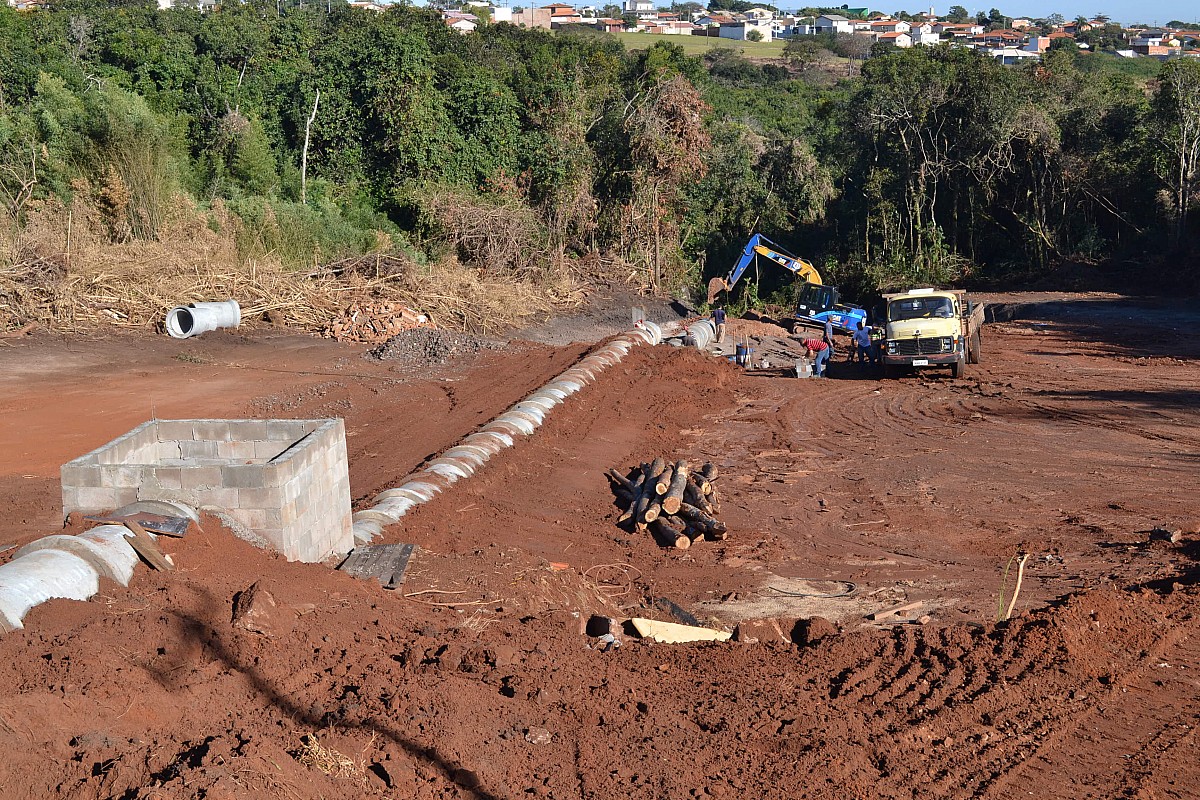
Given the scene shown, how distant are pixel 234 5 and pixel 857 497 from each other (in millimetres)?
37316

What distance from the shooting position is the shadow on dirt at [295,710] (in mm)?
5777

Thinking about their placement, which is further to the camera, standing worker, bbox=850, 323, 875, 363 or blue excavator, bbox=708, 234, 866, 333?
blue excavator, bbox=708, 234, 866, 333

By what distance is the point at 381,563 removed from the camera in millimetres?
8859

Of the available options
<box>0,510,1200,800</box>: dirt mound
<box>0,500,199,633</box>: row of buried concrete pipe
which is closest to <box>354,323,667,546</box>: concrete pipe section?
<box>0,510,1200,800</box>: dirt mound

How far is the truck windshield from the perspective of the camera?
2141 cm

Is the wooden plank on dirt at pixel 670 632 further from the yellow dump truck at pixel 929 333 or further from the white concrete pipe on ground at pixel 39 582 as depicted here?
the yellow dump truck at pixel 929 333

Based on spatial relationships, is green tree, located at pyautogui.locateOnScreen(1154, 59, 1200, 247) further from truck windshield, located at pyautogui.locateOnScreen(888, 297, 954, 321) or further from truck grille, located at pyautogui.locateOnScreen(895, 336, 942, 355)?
truck grille, located at pyautogui.locateOnScreen(895, 336, 942, 355)

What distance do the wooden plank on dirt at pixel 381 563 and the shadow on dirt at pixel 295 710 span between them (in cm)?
189

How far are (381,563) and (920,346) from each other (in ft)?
47.7

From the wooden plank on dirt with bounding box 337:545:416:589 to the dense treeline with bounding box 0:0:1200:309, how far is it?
18637mm

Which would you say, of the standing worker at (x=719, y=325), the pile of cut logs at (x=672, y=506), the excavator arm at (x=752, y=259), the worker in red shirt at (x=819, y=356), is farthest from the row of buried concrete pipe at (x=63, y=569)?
the excavator arm at (x=752, y=259)

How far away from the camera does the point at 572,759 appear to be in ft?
20.2

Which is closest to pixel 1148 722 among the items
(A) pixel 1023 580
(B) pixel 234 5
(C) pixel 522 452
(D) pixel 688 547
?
(A) pixel 1023 580

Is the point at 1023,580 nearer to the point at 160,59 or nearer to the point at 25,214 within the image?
the point at 25,214
